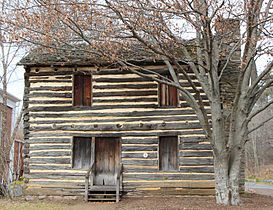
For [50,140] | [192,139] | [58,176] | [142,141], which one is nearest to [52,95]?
[50,140]

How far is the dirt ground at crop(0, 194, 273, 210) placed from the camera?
12320 mm

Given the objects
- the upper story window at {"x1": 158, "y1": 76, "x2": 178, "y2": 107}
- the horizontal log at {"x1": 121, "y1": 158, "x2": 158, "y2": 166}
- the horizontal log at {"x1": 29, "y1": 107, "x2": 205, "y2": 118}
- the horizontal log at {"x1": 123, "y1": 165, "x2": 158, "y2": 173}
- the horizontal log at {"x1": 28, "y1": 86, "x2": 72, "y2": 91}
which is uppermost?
the horizontal log at {"x1": 28, "y1": 86, "x2": 72, "y2": 91}

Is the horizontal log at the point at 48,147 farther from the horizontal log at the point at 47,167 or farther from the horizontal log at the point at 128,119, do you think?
the horizontal log at the point at 128,119

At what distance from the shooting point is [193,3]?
1035 centimetres

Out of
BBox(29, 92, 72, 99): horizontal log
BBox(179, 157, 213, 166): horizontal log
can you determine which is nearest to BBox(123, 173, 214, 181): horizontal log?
BBox(179, 157, 213, 166): horizontal log

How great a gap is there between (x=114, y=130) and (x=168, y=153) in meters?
2.43

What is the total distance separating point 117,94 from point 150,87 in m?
1.43

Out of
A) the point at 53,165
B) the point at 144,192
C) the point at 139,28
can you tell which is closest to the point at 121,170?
the point at 144,192

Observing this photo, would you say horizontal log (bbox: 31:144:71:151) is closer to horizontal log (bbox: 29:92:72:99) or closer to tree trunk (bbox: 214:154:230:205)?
horizontal log (bbox: 29:92:72:99)

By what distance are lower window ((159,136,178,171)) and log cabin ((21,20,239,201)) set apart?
0.13 ft

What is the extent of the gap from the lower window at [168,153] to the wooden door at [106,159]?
5.95 feet

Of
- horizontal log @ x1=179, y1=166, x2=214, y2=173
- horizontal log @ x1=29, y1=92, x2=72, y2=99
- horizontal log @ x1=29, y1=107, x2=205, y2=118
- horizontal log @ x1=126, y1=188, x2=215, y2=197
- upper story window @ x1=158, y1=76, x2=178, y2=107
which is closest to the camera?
horizontal log @ x1=126, y1=188, x2=215, y2=197

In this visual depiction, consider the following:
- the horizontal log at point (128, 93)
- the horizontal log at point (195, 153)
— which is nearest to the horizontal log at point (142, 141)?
the horizontal log at point (195, 153)

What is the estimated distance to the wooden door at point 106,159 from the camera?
15852 millimetres
